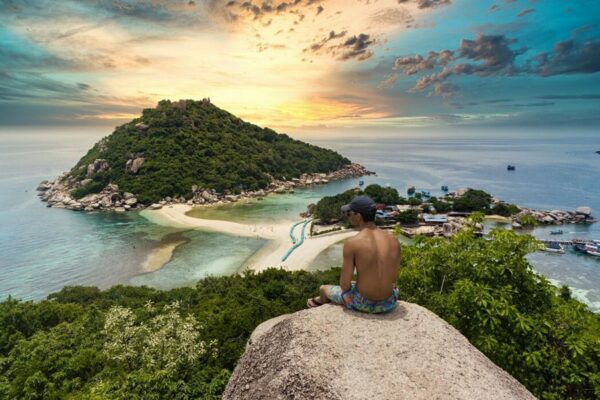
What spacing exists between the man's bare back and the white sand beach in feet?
120

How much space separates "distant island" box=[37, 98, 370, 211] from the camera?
265 feet

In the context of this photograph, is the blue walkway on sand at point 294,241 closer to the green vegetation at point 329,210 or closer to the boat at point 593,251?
the green vegetation at point 329,210

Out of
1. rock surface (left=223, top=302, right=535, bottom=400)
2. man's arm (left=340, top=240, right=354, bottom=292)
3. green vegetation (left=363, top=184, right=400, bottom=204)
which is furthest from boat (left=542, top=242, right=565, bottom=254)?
man's arm (left=340, top=240, right=354, bottom=292)

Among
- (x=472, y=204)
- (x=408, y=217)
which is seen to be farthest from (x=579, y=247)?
(x=408, y=217)

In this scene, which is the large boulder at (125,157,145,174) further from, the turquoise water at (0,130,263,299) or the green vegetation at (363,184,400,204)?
the green vegetation at (363,184,400,204)

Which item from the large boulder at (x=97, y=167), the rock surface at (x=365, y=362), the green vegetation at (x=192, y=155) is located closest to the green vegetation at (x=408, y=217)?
the green vegetation at (x=192, y=155)

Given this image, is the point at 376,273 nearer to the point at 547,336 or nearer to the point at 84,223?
the point at 547,336

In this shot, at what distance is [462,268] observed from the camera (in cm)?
1104

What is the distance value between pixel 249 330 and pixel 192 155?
3489 inches

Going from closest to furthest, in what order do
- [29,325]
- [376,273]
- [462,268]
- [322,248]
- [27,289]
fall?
1. [376,273]
2. [462,268]
3. [29,325]
4. [27,289]
5. [322,248]

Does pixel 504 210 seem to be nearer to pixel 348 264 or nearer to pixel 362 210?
pixel 362 210

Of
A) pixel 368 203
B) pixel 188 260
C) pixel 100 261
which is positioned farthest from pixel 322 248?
pixel 368 203

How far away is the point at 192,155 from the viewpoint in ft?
329

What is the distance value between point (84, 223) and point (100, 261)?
2302cm
